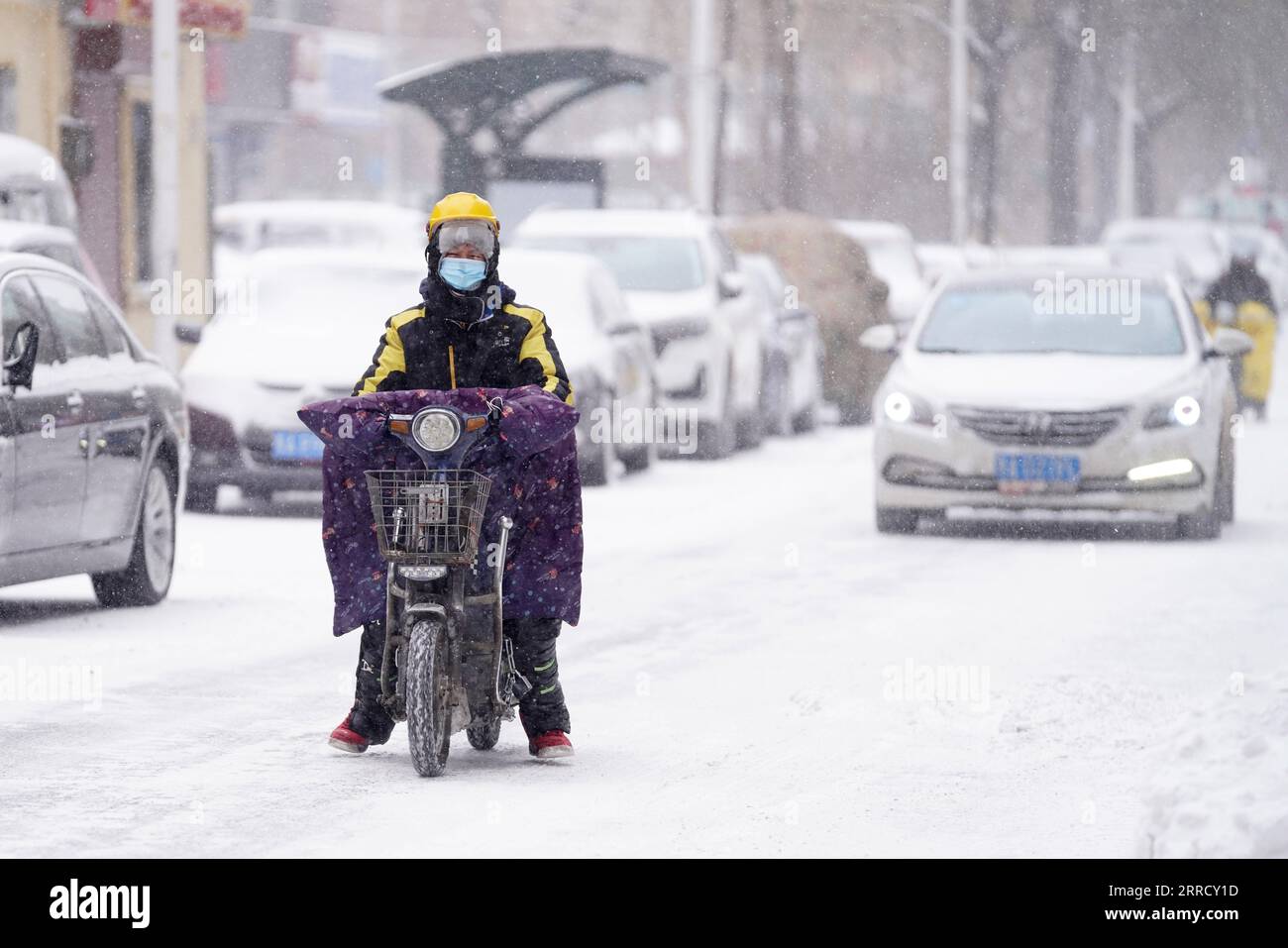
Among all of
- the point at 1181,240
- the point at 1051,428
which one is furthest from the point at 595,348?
the point at 1181,240

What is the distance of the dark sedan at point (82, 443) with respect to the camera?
12000mm

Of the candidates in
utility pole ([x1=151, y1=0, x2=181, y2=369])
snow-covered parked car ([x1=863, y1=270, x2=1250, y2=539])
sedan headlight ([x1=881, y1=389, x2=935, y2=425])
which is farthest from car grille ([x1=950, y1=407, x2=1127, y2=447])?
utility pole ([x1=151, y1=0, x2=181, y2=369])

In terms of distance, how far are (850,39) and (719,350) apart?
4354 centimetres

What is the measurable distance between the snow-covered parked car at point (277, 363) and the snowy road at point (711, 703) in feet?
2.21

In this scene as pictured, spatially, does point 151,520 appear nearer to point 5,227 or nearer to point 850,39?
point 5,227

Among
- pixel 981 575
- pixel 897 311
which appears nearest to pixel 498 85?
pixel 897 311

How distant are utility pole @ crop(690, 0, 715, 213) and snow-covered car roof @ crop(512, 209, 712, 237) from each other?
14.4m

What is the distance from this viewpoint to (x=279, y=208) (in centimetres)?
3650

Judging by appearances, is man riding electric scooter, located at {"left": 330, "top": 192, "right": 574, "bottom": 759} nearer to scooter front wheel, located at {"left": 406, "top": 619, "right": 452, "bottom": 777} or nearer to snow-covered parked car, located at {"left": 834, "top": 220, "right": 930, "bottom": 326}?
scooter front wheel, located at {"left": 406, "top": 619, "right": 452, "bottom": 777}

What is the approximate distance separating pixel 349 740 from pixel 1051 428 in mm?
8448

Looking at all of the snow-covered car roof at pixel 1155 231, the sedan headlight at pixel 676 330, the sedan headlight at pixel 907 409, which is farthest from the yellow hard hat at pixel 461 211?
the snow-covered car roof at pixel 1155 231

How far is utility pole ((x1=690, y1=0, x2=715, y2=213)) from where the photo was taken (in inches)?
1614

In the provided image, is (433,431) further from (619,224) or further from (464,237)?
(619,224)

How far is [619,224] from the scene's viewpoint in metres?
25.2
